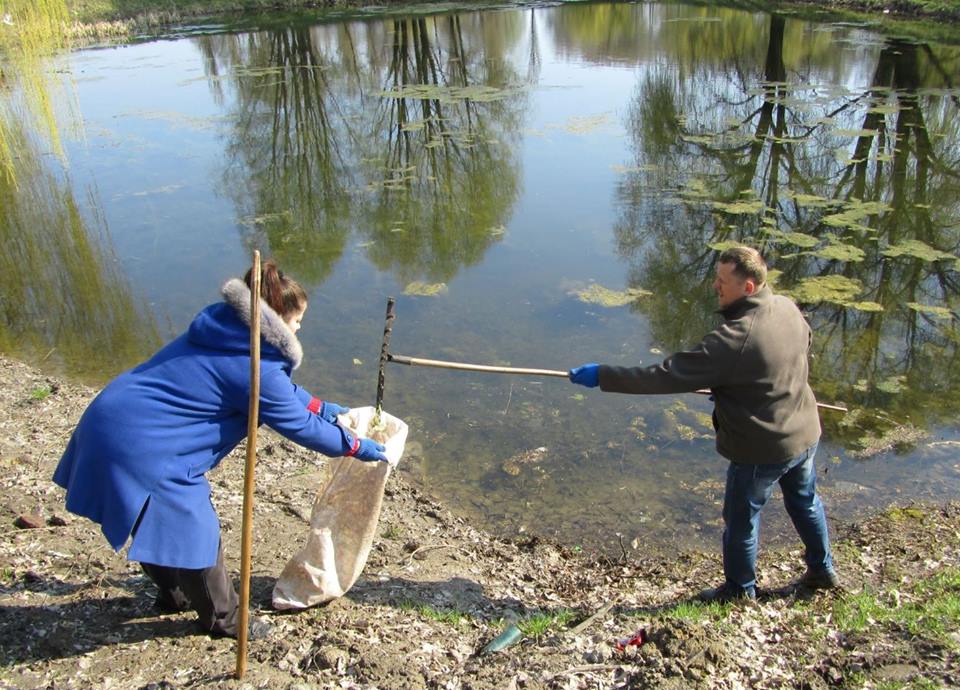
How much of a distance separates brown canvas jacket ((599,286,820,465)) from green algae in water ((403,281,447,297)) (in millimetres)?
5617

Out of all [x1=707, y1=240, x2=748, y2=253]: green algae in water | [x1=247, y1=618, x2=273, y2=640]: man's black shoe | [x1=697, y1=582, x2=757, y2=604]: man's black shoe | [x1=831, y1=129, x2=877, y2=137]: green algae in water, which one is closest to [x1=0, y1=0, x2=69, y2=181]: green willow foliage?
[x1=247, y1=618, x2=273, y2=640]: man's black shoe

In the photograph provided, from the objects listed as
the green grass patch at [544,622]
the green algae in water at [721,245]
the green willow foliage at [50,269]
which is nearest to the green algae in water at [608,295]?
the green algae in water at [721,245]

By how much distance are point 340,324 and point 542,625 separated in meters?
5.15

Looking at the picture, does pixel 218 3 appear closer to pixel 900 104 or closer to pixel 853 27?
pixel 853 27

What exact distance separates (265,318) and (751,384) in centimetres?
212

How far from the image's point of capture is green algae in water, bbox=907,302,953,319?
8031 mm

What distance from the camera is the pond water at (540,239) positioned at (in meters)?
6.11

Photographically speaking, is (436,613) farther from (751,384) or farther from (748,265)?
(748,265)

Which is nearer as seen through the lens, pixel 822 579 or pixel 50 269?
pixel 822 579

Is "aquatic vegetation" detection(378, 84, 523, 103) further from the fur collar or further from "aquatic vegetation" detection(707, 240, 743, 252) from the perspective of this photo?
the fur collar

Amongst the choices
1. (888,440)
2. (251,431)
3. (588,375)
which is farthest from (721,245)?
(251,431)

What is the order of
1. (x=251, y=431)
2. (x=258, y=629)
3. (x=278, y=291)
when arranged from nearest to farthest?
(x=251, y=431) < (x=278, y=291) < (x=258, y=629)

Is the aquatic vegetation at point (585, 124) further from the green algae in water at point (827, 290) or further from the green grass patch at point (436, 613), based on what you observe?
the green grass patch at point (436, 613)

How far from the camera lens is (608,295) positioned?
28.9 feet
